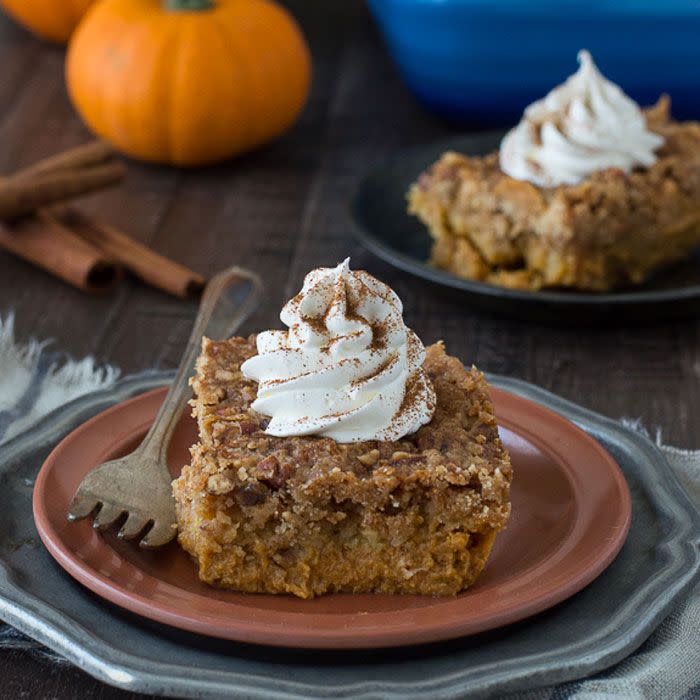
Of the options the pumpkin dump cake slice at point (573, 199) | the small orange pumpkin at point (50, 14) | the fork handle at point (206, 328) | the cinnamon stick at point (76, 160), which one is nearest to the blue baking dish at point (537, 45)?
the pumpkin dump cake slice at point (573, 199)

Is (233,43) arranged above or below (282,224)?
above

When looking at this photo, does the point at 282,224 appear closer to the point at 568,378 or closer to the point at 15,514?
the point at 568,378

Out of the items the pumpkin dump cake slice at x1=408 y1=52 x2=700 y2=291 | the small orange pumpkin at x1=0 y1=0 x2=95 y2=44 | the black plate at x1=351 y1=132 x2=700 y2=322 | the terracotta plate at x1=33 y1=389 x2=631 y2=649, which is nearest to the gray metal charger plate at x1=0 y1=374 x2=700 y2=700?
the terracotta plate at x1=33 y1=389 x2=631 y2=649

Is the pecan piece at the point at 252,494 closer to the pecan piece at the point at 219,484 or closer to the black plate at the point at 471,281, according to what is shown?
the pecan piece at the point at 219,484

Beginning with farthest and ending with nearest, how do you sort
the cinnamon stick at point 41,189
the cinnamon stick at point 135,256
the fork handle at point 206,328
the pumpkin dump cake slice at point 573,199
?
1. the cinnamon stick at point 41,189
2. the cinnamon stick at point 135,256
3. the pumpkin dump cake slice at point 573,199
4. the fork handle at point 206,328

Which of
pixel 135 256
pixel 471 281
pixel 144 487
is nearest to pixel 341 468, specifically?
pixel 144 487

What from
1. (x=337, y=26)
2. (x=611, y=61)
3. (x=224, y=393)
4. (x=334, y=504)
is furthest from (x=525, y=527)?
(x=337, y=26)
